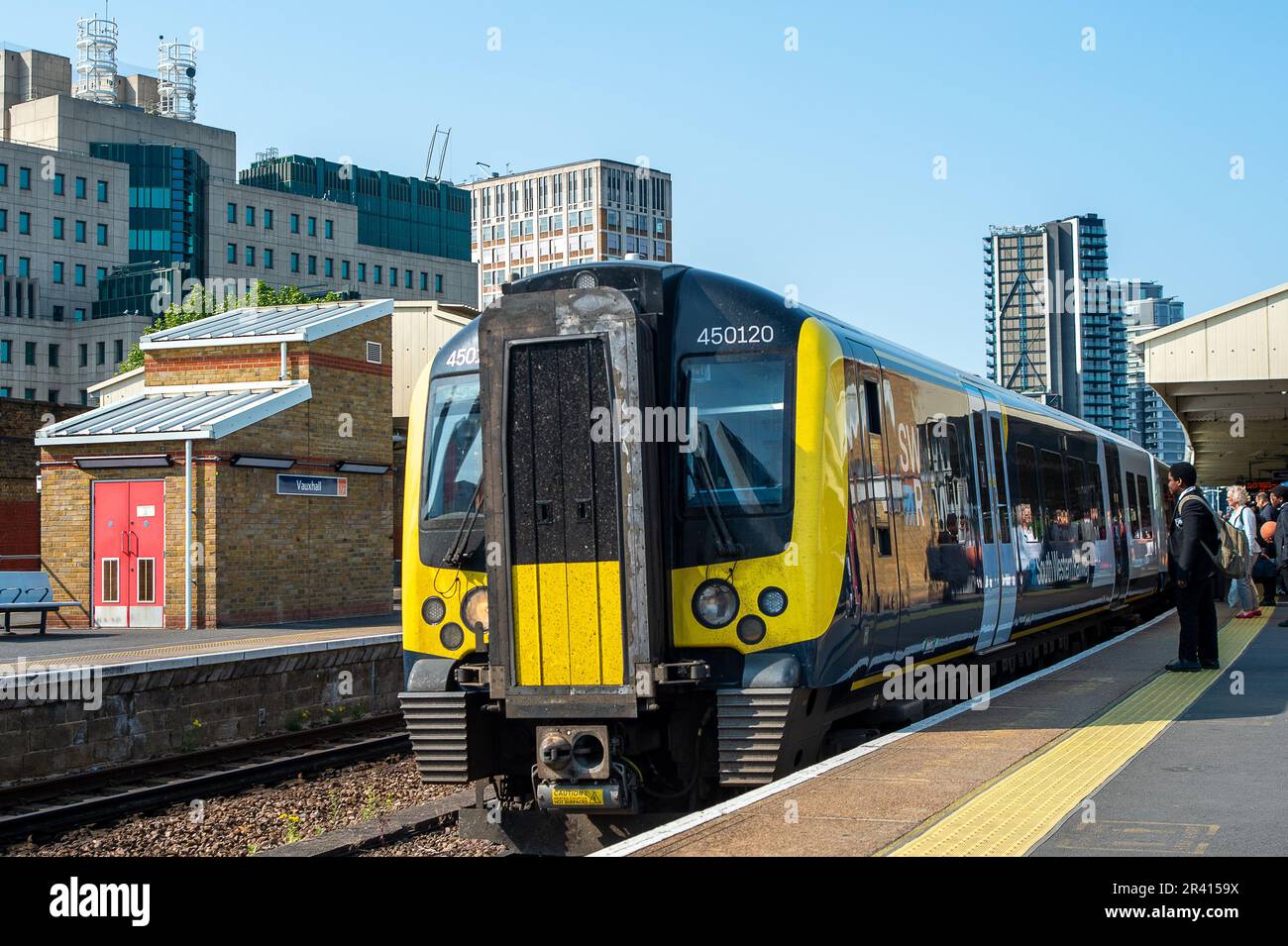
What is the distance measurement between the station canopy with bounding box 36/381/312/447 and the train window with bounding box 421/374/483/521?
1665 cm

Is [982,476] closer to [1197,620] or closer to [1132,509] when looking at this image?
[1197,620]

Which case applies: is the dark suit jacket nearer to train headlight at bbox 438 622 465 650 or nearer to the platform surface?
train headlight at bbox 438 622 465 650

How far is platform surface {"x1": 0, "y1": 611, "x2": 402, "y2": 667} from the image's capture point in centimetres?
1873

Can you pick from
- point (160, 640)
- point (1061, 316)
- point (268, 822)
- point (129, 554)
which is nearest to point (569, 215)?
point (1061, 316)

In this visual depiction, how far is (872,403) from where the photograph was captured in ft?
31.4

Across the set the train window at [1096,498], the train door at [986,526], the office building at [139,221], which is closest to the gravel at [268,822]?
the train door at [986,526]

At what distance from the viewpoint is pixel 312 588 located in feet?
88.7

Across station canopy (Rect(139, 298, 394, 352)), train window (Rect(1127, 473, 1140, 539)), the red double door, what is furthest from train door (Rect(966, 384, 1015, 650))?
station canopy (Rect(139, 298, 394, 352))

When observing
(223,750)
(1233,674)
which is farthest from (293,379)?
(1233,674)

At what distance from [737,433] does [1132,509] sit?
15.5 meters

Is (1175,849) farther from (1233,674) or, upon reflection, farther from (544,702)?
(1233,674)

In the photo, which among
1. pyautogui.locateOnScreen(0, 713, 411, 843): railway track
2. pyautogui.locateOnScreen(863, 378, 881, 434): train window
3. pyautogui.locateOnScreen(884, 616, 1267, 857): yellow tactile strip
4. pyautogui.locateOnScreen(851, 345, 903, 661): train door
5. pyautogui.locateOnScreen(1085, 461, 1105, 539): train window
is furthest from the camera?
pyautogui.locateOnScreen(1085, 461, 1105, 539): train window

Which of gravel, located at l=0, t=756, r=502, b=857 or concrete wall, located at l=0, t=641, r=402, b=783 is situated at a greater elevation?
concrete wall, located at l=0, t=641, r=402, b=783
